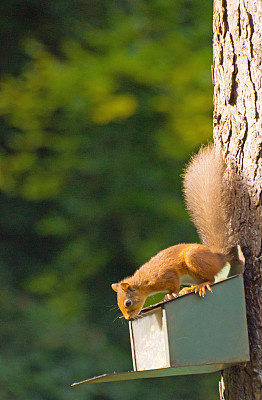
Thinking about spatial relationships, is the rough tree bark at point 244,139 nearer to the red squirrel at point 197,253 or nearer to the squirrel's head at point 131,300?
the red squirrel at point 197,253

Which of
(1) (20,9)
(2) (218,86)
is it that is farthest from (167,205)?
(2) (218,86)

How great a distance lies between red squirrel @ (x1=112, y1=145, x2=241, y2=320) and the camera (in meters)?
1.63

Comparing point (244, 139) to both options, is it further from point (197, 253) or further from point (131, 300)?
point (131, 300)

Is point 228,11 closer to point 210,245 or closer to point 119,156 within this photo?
point 210,245

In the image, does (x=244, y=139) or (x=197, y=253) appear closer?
(x=197, y=253)

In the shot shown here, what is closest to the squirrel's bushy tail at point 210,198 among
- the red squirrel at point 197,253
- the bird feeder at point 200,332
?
the red squirrel at point 197,253

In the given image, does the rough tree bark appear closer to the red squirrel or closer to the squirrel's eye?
the red squirrel

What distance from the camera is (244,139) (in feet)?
5.73

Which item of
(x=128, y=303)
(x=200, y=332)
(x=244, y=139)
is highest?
(x=244, y=139)

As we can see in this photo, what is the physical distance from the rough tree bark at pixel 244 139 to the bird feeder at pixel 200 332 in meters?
0.09

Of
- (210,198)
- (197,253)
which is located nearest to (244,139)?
(210,198)

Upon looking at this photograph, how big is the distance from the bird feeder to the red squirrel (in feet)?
0.15

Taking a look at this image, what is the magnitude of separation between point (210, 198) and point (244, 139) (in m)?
0.18

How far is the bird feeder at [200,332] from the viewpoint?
1.52m
